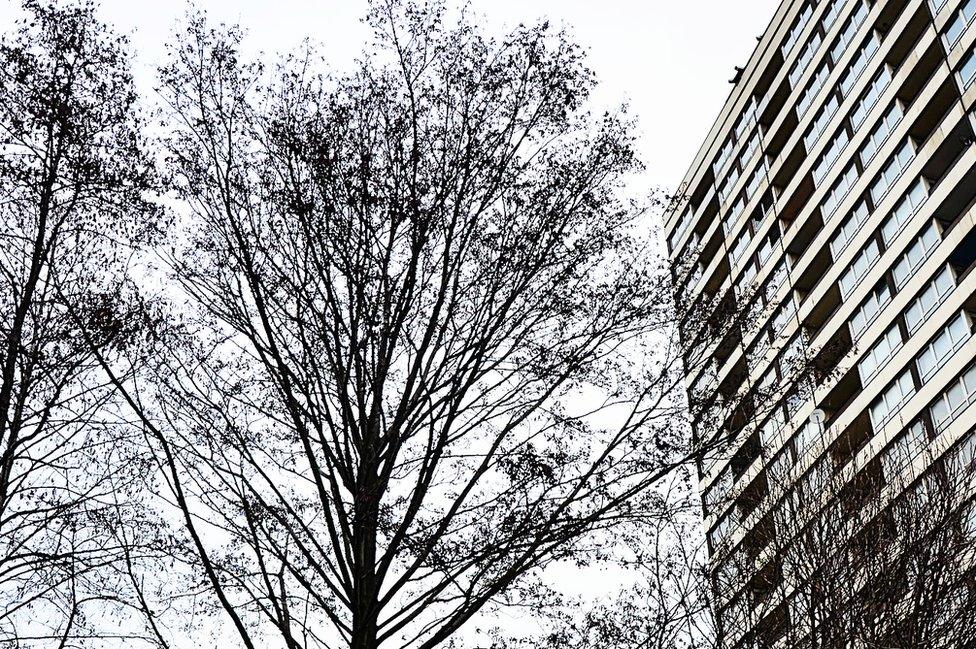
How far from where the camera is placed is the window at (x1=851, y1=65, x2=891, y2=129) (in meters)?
39.8

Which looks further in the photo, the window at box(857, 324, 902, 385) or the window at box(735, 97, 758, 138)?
the window at box(735, 97, 758, 138)

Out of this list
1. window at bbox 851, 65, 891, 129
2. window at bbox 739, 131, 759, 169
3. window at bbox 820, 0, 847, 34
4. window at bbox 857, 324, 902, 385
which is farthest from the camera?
window at bbox 739, 131, 759, 169

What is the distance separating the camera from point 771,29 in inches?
1964

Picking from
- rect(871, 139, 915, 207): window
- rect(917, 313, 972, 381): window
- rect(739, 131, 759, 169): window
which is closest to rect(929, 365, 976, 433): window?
rect(917, 313, 972, 381): window

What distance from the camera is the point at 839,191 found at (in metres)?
42.2

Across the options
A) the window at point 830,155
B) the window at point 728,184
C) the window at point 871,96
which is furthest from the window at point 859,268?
the window at point 728,184

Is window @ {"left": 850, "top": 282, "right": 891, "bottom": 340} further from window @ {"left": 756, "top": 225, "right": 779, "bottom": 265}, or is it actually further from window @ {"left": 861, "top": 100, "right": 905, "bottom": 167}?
window @ {"left": 756, "top": 225, "right": 779, "bottom": 265}

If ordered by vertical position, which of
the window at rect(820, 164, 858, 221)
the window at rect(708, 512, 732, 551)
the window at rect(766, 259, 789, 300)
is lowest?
the window at rect(708, 512, 732, 551)

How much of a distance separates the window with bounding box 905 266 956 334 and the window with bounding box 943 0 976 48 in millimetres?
8892

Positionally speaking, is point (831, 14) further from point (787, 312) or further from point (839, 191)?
point (787, 312)

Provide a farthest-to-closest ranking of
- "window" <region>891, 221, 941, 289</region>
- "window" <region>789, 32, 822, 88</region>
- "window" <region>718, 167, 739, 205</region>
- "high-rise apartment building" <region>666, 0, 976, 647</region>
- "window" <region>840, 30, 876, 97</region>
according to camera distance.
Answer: "window" <region>718, 167, 739, 205</region>, "window" <region>789, 32, 822, 88</region>, "window" <region>840, 30, 876, 97</region>, "window" <region>891, 221, 941, 289</region>, "high-rise apartment building" <region>666, 0, 976, 647</region>

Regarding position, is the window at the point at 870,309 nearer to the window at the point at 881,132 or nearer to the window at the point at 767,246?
the window at the point at 881,132

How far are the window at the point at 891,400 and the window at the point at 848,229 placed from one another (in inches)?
300

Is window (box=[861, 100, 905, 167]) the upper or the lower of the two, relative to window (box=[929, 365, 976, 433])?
upper
